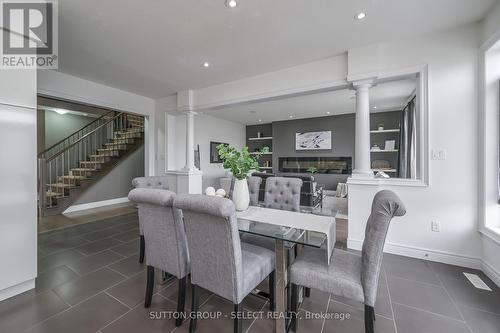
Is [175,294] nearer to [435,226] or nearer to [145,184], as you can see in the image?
[145,184]

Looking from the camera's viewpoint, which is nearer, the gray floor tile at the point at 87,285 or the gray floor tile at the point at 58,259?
the gray floor tile at the point at 87,285

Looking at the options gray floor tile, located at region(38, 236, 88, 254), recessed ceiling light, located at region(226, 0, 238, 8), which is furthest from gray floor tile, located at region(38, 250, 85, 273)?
recessed ceiling light, located at region(226, 0, 238, 8)

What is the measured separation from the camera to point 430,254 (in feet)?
8.20

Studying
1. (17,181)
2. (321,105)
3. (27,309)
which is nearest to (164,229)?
(27,309)

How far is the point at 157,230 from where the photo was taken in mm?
1592

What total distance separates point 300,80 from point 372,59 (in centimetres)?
96

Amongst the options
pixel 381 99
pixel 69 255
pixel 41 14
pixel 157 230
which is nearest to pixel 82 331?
pixel 157 230

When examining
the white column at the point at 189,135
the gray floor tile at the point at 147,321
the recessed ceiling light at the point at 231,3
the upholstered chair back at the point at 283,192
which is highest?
the recessed ceiling light at the point at 231,3

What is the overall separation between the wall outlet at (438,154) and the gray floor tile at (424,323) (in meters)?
1.69

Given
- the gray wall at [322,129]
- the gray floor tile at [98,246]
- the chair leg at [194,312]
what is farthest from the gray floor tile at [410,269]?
the gray wall at [322,129]

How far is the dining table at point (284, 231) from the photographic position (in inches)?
55.9

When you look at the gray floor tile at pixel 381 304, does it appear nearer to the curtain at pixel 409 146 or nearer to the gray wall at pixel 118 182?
the curtain at pixel 409 146

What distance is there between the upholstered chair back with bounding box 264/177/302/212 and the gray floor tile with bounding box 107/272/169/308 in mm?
1471

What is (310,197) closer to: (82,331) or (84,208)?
(82,331)
